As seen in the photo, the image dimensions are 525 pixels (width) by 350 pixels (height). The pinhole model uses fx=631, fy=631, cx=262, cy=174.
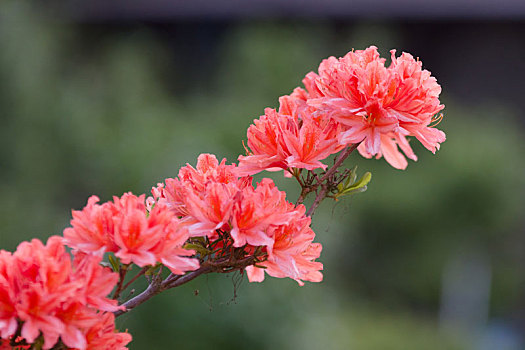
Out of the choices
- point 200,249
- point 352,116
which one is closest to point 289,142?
point 352,116

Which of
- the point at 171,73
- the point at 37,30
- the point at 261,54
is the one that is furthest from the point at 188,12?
the point at 37,30

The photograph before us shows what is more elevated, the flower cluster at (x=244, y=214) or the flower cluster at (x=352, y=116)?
the flower cluster at (x=352, y=116)

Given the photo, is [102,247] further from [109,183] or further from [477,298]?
[477,298]

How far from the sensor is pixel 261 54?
668 cm

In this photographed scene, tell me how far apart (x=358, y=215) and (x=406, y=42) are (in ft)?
12.0

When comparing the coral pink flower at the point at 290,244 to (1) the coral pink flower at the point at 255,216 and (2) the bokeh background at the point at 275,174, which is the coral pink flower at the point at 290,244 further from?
(2) the bokeh background at the point at 275,174

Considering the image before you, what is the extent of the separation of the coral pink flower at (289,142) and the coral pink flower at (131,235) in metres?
0.20

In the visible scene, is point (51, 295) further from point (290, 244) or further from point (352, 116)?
point (352, 116)

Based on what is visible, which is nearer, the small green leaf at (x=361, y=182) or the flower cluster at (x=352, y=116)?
the flower cluster at (x=352, y=116)

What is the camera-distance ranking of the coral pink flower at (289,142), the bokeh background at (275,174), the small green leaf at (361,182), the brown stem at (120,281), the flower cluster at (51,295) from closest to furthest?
the flower cluster at (51,295) < the brown stem at (120,281) < the coral pink flower at (289,142) < the small green leaf at (361,182) < the bokeh background at (275,174)

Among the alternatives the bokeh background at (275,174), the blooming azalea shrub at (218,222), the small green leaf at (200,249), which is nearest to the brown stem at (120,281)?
the blooming azalea shrub at (218,222)

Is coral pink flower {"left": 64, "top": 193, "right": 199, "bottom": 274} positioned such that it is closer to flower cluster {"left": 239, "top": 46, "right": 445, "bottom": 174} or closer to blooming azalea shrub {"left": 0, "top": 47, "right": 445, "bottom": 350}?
blooming azalea shrub {"left": 0, "top": 47, "right": 445, "bottom": 350}

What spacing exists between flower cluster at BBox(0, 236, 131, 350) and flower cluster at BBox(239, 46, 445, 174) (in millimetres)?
325

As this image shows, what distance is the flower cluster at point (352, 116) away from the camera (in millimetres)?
1049
